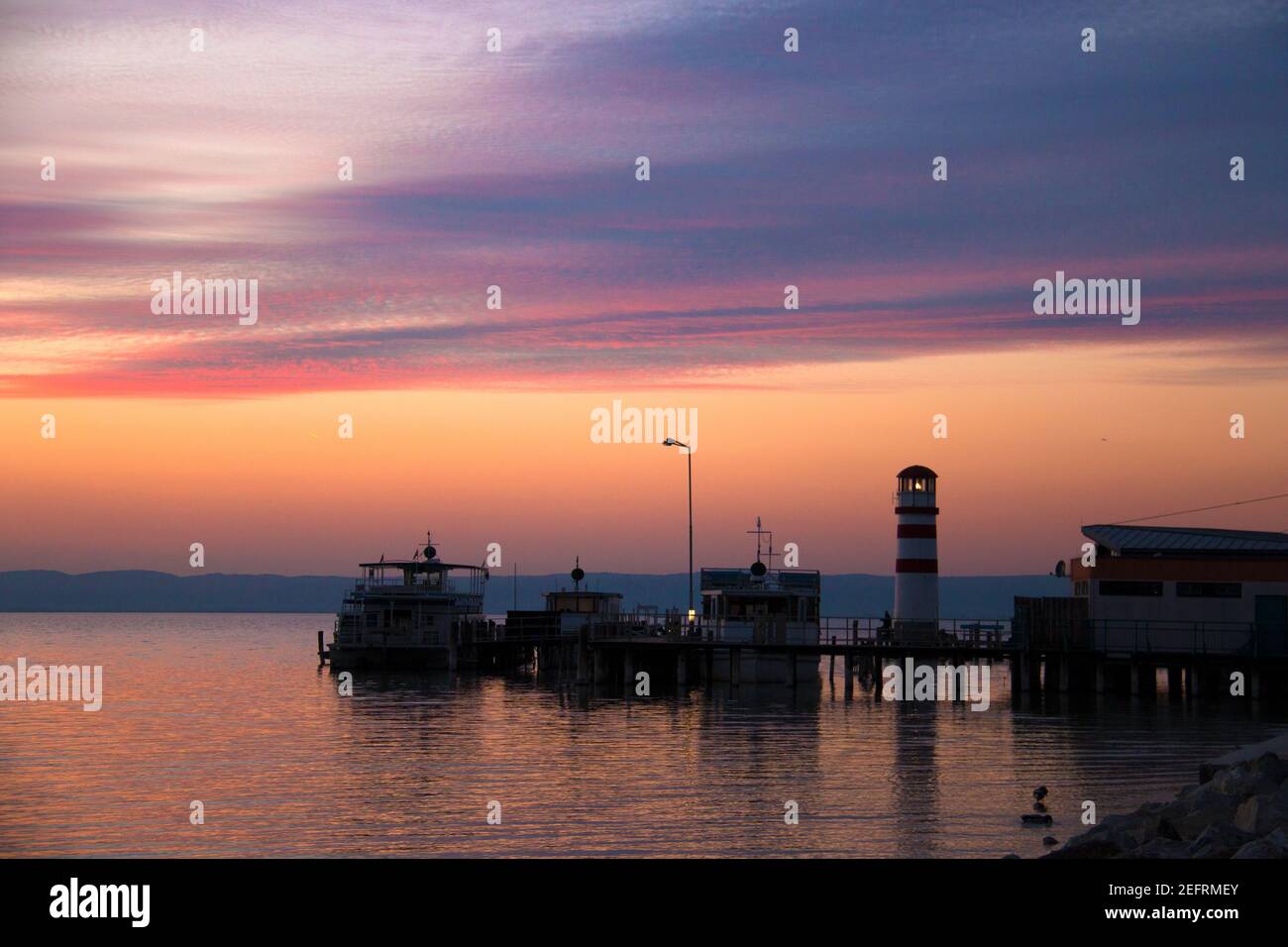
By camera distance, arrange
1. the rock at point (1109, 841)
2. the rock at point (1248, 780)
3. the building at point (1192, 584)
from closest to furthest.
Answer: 1. the rock at point (1109, 841)
2. the rock at point (1248, 780)
3. the building at point (1192, 584)

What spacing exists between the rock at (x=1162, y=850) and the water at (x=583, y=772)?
4.06 meters

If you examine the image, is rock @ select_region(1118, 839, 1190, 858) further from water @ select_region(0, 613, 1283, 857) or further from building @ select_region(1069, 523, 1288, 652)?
building @ select_region(1069, 523, 1288, 652)

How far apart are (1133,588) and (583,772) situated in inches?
1064

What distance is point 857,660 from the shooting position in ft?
270

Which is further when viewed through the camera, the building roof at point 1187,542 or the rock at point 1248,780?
the building roof at point 1187,542

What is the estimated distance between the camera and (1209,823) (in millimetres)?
19344

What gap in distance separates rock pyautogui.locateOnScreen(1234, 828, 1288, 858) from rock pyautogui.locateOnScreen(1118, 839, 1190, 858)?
1333mm

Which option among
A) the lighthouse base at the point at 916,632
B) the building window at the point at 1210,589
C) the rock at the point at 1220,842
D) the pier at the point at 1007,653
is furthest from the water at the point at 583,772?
the rock at the point at 1220,842

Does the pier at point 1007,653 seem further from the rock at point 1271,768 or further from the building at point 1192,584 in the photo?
the rock at point 1271,768

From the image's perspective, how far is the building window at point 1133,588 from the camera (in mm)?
51438
